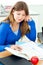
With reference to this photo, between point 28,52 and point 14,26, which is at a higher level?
point 14,26

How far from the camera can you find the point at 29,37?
6.85 feet

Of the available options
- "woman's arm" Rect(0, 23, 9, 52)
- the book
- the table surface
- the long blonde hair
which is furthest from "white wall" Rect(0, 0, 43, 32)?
the table surface

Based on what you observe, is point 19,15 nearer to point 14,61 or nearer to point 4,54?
point 4,54

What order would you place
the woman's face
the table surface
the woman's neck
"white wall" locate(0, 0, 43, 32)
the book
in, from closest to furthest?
1. the table surface
2. the book
3. the woman's face
4. the woman's neck
5. "white wall" locate(0, 0, 43, 32)

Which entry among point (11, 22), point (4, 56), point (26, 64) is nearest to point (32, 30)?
point (11, 22)

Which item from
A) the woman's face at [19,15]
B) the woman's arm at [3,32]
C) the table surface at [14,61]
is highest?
the woman's face at [19,15]

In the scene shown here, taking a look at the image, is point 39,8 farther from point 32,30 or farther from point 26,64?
point 26,64

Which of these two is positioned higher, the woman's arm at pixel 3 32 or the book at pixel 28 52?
the woman's arm at pixel 3 32

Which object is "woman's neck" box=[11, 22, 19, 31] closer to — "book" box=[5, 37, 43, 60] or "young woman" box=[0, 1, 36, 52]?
"young woman" box=[0, 1, 36, 52]

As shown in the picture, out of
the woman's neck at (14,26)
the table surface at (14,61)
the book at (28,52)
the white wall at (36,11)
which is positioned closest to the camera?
the table surface at (14,61)

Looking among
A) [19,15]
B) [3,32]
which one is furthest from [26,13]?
[3,32]

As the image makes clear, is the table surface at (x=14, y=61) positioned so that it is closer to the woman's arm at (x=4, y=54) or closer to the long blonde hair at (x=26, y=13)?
the woman's arm at (x=4, y=54)

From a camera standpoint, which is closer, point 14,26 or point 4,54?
point 4,54

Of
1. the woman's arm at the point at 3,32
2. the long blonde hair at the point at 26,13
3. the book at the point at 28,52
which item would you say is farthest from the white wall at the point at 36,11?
the book at the point at 28,52
